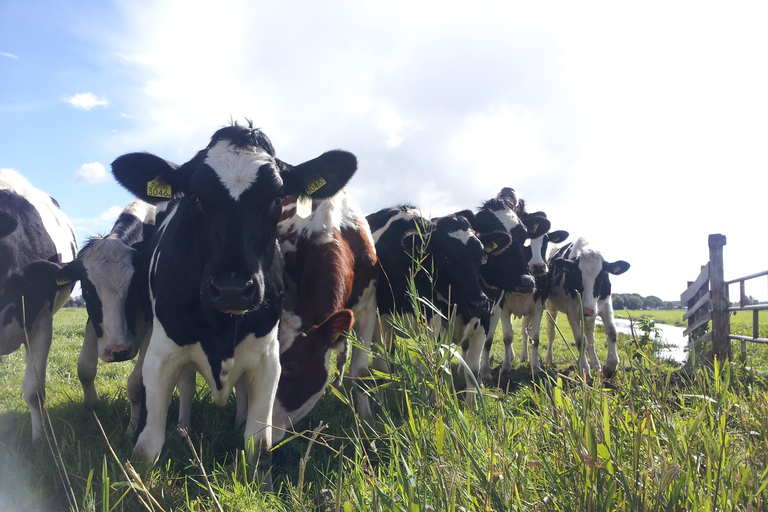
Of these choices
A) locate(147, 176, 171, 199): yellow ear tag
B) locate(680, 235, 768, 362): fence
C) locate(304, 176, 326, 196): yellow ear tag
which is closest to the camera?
locate(147, 176, 171, 199): yellow ear tag

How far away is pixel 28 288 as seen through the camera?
450cm

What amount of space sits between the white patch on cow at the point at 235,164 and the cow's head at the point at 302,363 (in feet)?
3.71

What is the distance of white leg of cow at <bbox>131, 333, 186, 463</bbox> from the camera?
3.16m

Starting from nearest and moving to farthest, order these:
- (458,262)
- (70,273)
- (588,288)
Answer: (70,273), (458,262), (588,288)

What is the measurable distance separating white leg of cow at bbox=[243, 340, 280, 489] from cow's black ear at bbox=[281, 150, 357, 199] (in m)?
1.20

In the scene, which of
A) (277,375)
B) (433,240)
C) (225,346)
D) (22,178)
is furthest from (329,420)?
(22,178)

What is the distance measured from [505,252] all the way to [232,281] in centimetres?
504

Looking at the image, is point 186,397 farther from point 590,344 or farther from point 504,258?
point 590,344

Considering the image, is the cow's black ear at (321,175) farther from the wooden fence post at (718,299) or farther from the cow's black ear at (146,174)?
the wooden fence post at (718,299)

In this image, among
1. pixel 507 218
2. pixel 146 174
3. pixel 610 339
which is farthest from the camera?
pixel 610 339

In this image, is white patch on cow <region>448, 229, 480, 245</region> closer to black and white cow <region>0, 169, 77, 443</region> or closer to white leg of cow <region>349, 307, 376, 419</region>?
white leg of cow <region>349, 307, 376, 419</region>

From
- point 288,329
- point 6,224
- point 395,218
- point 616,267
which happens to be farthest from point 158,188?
point 616,267

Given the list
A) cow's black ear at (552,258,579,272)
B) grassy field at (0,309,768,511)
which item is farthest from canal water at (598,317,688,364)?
cow's black ear at (552,258,579,272)

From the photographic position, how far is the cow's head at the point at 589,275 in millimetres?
8898
